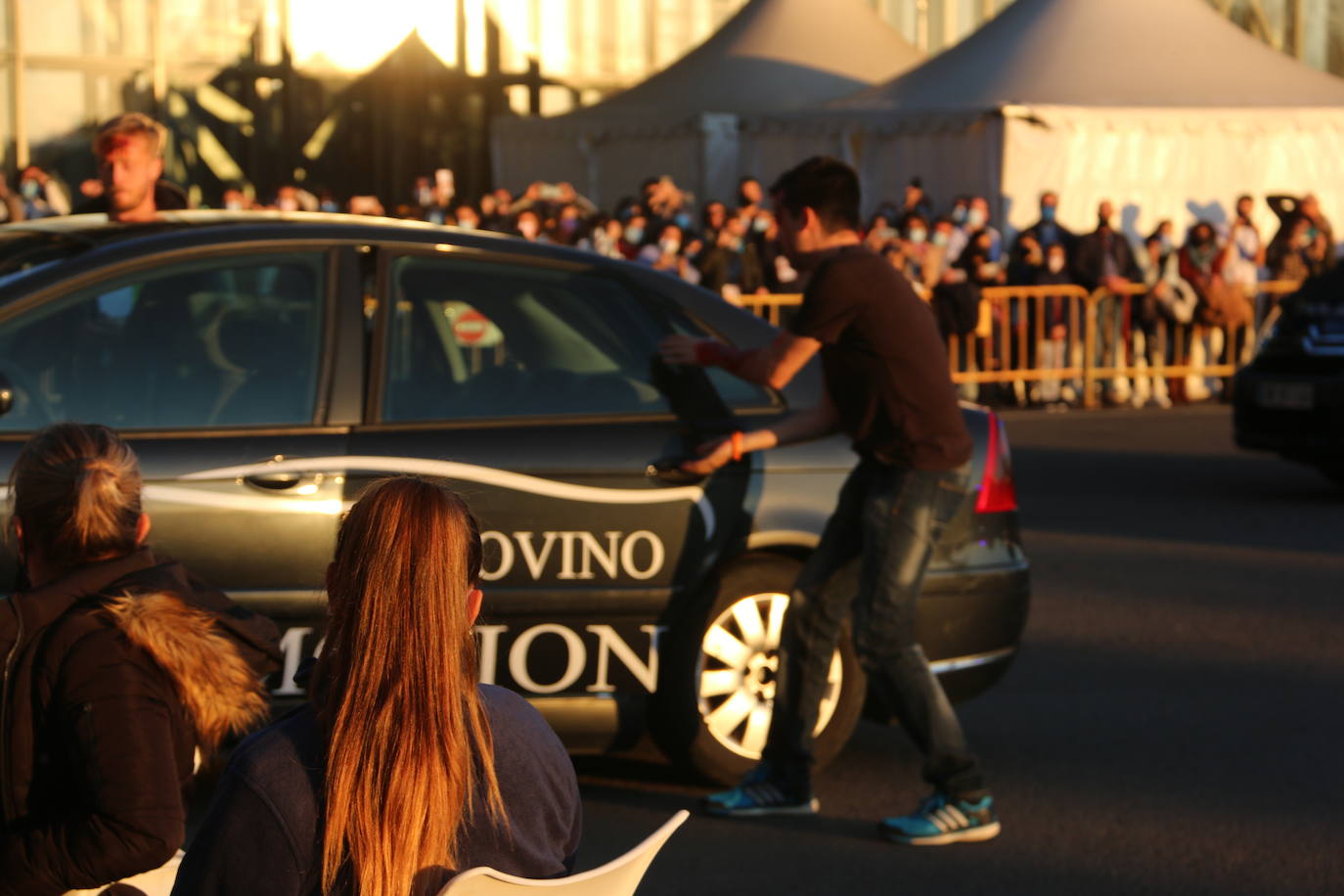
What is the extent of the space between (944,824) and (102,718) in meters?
3.04

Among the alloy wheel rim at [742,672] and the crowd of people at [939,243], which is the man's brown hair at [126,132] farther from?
the crowd of people at [939,243]

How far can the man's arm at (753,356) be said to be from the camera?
5645 mm

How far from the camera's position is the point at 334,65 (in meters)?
33.9

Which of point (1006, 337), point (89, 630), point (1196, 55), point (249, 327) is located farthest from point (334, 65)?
point (89, 630)

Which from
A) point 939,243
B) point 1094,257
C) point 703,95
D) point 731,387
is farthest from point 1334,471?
point 703,95

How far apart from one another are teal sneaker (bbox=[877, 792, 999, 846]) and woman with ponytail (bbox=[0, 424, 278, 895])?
264 cm

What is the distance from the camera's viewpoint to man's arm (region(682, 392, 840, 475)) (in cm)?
570

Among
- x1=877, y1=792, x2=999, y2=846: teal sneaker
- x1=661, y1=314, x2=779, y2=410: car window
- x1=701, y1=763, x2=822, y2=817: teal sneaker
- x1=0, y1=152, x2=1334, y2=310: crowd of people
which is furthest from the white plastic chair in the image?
x1=0, y1=152, x2=1334, y2=310: crowd of people

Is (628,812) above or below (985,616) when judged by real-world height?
below

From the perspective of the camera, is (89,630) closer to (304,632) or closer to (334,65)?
(304,632)

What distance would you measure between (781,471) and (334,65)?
95.9 ft

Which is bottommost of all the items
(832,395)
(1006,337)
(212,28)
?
(1006,337)

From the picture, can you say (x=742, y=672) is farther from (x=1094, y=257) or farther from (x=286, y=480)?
(x=1094, y=257)

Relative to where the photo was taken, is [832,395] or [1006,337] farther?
[1006,337]
